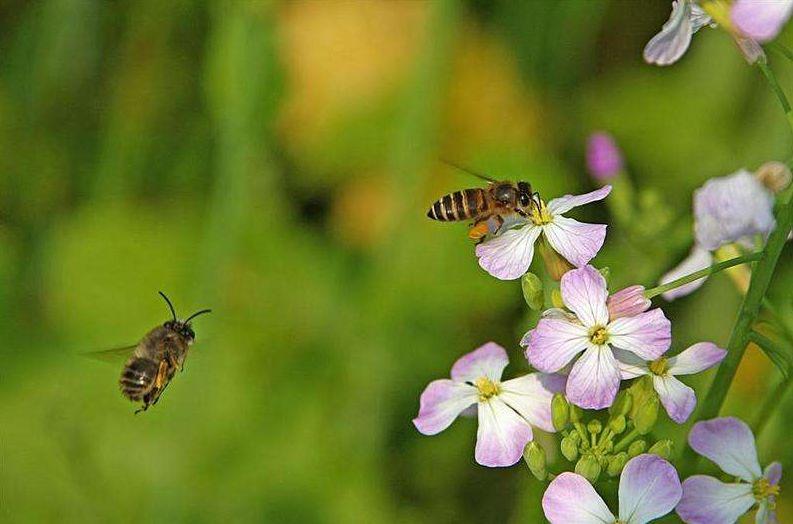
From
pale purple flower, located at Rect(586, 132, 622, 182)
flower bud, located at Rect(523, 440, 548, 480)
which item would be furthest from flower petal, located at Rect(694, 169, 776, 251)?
pale purple flower, located at Rect(586, 132, 622, 182)

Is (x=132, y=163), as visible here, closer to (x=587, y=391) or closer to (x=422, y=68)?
(x=422, y=68)

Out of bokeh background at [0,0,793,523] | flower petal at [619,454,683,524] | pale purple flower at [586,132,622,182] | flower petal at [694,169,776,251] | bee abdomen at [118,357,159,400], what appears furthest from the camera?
bokeh background at [0,0,793,523]

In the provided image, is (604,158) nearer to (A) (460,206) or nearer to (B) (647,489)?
(A) (460,206)

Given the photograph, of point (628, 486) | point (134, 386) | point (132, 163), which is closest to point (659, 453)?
point (628, 486)

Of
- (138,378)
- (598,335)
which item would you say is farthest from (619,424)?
(138,378)

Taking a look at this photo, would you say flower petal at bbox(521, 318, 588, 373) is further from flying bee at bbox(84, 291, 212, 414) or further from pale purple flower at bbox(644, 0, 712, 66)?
flying bee at bbox(84, 291, 212, 414)

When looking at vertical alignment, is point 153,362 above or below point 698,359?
above
